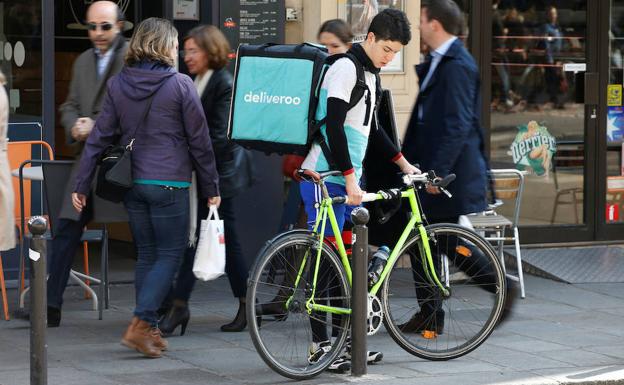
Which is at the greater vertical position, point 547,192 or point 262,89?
point 262,89

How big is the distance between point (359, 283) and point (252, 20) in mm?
3629

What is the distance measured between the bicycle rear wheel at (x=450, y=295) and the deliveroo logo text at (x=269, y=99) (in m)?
1.00

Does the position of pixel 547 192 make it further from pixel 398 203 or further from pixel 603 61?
pixel 398 203

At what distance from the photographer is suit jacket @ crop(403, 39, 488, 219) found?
7.38m

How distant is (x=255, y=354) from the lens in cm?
715

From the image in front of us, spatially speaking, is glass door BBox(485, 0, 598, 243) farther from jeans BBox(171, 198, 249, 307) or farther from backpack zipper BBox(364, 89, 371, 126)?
backpack zipper BBox(364, 89, 371, 126)

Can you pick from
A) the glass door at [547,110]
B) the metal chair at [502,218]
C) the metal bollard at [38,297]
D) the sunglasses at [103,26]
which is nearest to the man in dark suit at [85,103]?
the sunglasses at [103,26]

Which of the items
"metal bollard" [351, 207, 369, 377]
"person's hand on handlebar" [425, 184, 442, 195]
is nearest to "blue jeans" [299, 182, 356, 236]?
"metal bollard" [351, 207, 369, 377]

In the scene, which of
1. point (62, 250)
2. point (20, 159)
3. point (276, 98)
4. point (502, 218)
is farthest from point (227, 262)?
point (502, 218)

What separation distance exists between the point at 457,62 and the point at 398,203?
963 millimetres

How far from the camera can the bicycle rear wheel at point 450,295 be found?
7.05m

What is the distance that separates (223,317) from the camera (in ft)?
27.4

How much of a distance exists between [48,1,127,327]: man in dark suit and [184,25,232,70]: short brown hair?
491 mm

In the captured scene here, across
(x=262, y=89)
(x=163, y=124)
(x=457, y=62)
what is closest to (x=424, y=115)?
(x=457, y=62)
